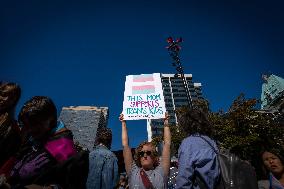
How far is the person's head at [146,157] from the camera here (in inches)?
156

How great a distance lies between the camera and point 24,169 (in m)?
1.93

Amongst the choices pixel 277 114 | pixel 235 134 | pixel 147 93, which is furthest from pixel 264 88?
pixel 147 93

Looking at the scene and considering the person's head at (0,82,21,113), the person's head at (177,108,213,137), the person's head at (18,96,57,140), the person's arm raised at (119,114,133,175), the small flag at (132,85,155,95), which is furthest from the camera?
the small flag at (132,85,155,95)

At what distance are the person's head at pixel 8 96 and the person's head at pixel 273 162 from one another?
12.3ft

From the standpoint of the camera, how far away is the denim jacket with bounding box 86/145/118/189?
4340 mm

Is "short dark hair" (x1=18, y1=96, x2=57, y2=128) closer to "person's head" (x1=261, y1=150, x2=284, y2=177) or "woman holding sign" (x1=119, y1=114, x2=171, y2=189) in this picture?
"woman holding sign" (x1=119, y1=114, x2=171, y2=189)

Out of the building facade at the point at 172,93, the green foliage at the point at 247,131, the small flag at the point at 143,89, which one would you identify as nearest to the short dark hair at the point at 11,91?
the small flag at the point at 143,89

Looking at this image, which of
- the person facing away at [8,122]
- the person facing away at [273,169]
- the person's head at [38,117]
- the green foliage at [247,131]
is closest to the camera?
the person's head at [38,117]

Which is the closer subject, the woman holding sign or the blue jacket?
the blue jacket

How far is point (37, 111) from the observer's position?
208cm

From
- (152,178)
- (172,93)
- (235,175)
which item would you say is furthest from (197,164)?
(172,93)

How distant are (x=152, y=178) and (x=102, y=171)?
1084mm

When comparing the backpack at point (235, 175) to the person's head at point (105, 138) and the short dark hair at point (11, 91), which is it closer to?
the short dark hair at point (11, 91)

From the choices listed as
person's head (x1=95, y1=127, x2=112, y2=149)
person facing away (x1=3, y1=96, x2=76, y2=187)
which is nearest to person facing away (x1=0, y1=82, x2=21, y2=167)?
person facing away (x1=3, y1=96, x2=76, y2=187)
